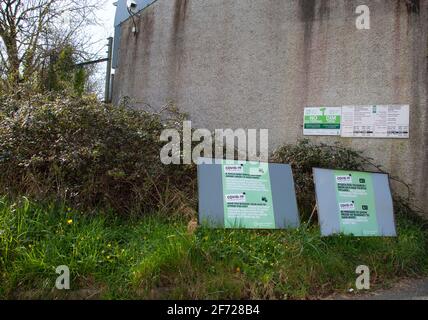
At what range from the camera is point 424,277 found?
17.4ft

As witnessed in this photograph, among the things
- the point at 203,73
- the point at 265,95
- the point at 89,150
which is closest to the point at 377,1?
the point at 265,95

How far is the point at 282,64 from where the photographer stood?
827 cm

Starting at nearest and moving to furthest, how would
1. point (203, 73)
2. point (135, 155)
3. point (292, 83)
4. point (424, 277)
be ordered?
1. point (424, 277)
2. point (135, 155)
3. point (292, 83)
4. point (203, 73)

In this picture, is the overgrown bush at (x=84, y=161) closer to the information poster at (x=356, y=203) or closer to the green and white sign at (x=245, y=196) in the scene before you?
the green and white sign at (x=245, y=196)

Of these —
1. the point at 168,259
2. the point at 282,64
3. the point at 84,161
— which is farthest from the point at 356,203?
the point at 84,161

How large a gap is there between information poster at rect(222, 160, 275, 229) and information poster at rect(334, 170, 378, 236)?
101 cm

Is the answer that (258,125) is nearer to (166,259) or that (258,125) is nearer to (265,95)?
(265,95)

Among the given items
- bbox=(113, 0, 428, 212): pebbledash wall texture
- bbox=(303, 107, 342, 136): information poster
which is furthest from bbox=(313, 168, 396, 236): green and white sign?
bbox=(303, 107, 342, 136): information poster

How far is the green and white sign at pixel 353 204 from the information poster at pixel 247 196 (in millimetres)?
703

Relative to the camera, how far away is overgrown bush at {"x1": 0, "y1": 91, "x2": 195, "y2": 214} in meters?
5.51

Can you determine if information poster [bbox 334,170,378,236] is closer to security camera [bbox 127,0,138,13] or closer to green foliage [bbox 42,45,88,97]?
security camera [bbox 127,0,138,13]

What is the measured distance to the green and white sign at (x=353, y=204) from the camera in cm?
557

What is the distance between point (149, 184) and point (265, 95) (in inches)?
143

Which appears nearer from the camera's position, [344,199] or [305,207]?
[344,199]
